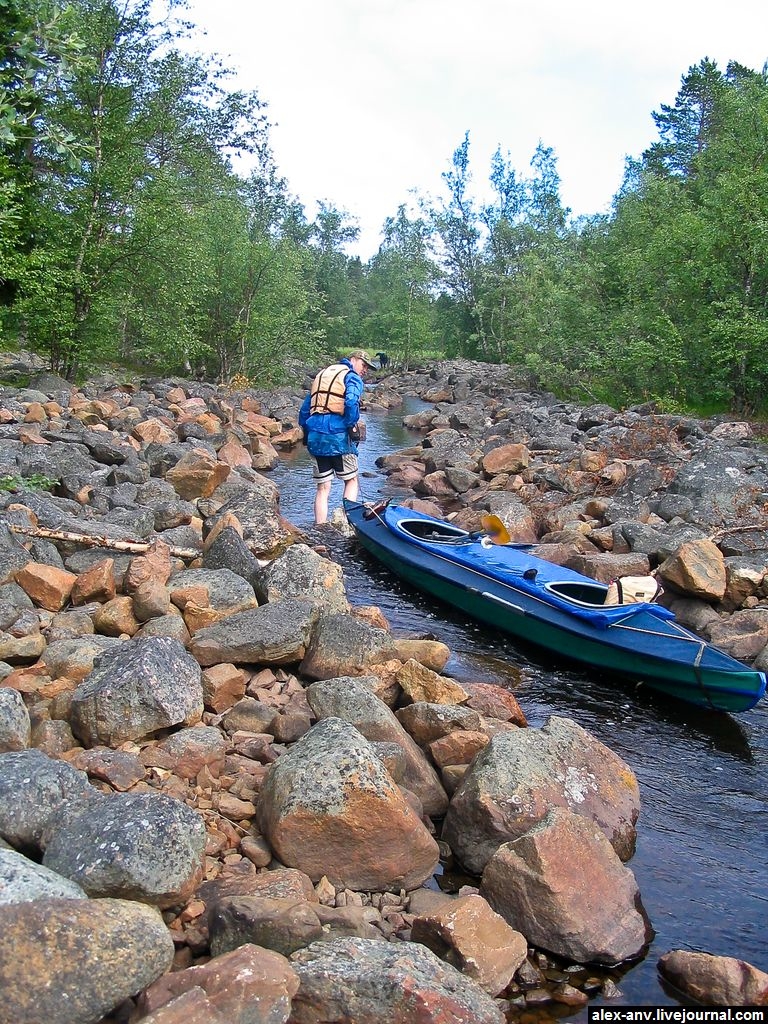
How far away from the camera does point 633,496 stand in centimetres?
1263

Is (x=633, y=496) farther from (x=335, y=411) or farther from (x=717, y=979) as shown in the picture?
(x=717, y=979)

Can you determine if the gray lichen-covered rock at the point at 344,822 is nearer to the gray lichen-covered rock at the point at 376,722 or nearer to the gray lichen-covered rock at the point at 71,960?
the gray lichen-covered rock at the point at 376,722

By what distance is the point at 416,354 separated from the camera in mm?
45969

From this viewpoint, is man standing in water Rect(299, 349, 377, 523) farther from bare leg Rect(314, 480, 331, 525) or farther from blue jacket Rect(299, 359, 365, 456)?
bare leg Rect(314, 480, 331, 525)

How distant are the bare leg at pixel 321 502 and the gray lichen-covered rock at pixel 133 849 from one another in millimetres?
8096

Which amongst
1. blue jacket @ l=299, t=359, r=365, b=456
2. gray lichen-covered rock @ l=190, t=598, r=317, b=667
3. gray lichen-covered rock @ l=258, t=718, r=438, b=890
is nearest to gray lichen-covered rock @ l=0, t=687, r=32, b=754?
gray lichen-covered rock @ l=258, t=718, r=438, b=890

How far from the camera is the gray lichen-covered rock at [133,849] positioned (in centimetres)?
364

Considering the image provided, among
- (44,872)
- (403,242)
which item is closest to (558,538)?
(44,872)

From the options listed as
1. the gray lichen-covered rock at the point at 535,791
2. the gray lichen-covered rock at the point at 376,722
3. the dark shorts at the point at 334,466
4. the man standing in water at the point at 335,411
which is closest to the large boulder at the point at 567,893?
the gray lichen-covered rock at the point at 535,791

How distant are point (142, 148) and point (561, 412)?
13.0 meters

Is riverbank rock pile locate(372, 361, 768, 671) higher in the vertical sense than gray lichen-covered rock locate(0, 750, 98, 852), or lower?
higher

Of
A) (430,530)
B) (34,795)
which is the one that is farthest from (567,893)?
(430,530)

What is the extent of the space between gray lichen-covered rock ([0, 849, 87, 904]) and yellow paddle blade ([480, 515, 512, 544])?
743cm

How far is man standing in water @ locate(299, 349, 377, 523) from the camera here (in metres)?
11.1
